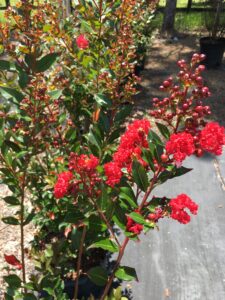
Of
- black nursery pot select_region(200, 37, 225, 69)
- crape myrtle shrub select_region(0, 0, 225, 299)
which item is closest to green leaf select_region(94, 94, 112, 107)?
crape myrtle shrub select_region(0, 0, 225, 299)

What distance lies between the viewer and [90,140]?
1.58 metres

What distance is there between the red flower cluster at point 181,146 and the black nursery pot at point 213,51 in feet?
21.0

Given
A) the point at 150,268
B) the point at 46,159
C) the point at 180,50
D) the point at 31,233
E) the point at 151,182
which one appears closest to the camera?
the point at 151,182

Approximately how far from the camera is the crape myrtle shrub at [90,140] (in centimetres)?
129

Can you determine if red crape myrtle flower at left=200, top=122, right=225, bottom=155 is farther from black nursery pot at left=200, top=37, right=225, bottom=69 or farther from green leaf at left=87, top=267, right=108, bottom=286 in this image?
black nursery pot at left=200, top=37, right=225, bottom=69

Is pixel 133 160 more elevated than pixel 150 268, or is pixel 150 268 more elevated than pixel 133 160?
pixel 133 160

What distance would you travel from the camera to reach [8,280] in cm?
178

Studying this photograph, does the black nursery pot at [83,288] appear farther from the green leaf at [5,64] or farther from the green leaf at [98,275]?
the green leaf at [5,64]

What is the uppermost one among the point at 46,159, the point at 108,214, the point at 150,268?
the point at 108,214

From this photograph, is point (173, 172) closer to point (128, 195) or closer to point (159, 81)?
point (128, 195)

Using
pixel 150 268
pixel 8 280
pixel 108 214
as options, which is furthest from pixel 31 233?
pixel 108 214

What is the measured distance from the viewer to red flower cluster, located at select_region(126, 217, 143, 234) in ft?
4.38

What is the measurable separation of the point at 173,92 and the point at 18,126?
0.69m

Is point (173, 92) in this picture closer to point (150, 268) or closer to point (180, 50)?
point (150, 268)
